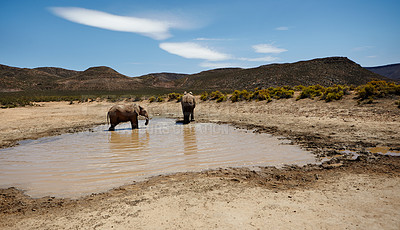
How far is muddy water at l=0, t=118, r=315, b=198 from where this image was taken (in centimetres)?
495

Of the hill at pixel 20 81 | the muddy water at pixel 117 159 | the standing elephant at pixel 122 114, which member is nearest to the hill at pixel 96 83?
the hill at pixel 20 81

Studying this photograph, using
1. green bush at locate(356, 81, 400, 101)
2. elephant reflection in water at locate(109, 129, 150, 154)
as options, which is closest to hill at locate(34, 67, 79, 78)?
elephant reflection in water at locate(109, 129, 150, 154)

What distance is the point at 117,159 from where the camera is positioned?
21.5 feet

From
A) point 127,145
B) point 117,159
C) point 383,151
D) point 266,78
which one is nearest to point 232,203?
point 117,159

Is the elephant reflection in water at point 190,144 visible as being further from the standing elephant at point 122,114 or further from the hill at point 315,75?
the hill at point 315,75

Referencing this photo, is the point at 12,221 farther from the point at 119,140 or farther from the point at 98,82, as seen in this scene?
the point at 98,82

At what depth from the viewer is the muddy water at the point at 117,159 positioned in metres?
4.95

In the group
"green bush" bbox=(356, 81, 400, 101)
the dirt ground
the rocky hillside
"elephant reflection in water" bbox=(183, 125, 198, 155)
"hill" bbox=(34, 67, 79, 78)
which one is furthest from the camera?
"hill" bbox=(34, 67, 79, 78)

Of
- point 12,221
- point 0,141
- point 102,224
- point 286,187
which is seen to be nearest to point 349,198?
point 286,187

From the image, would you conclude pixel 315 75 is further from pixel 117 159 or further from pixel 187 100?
pixel 117 159

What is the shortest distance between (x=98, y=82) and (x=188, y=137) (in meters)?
84.0

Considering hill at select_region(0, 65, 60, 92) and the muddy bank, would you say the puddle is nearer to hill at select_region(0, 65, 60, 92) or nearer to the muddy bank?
the muddy bank

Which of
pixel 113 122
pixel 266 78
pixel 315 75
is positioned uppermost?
pixel 266 78

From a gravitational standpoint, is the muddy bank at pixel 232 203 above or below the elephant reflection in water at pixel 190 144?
below
